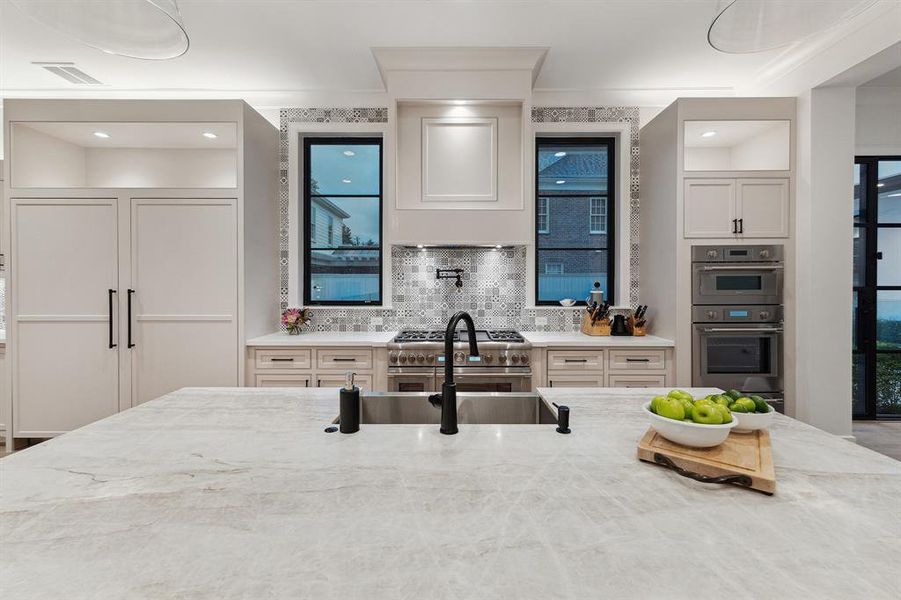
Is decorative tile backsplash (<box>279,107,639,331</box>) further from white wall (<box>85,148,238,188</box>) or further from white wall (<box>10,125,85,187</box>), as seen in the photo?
white wall (<box>10,125,85,187</box>)

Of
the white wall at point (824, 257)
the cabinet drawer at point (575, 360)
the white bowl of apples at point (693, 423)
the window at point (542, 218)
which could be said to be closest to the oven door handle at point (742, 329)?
the white wall at point (824, 257)

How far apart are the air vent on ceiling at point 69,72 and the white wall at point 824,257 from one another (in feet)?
17.5

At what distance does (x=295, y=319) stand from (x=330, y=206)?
1086mm

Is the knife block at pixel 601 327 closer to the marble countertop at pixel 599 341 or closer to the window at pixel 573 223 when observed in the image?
the marble countertop at pixel 599 341

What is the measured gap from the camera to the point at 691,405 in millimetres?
1125

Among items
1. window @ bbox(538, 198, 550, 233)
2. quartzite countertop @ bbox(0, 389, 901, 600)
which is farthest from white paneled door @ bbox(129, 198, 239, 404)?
window @ bbox(538, 198, 550, 233)

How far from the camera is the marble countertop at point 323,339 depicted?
10.1 ft

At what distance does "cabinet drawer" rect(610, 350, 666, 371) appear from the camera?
3.07 m

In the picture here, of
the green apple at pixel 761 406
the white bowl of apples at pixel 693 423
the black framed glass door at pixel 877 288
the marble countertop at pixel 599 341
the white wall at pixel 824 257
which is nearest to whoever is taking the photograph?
the white bowl of apples at pixel 693 423

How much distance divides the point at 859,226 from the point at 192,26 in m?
5.51

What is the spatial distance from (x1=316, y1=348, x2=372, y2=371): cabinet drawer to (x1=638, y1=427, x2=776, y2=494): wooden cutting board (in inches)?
88.3

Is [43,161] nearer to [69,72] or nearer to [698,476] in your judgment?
[69,72]

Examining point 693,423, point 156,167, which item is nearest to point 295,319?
point 156,167

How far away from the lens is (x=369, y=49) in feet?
9.84
